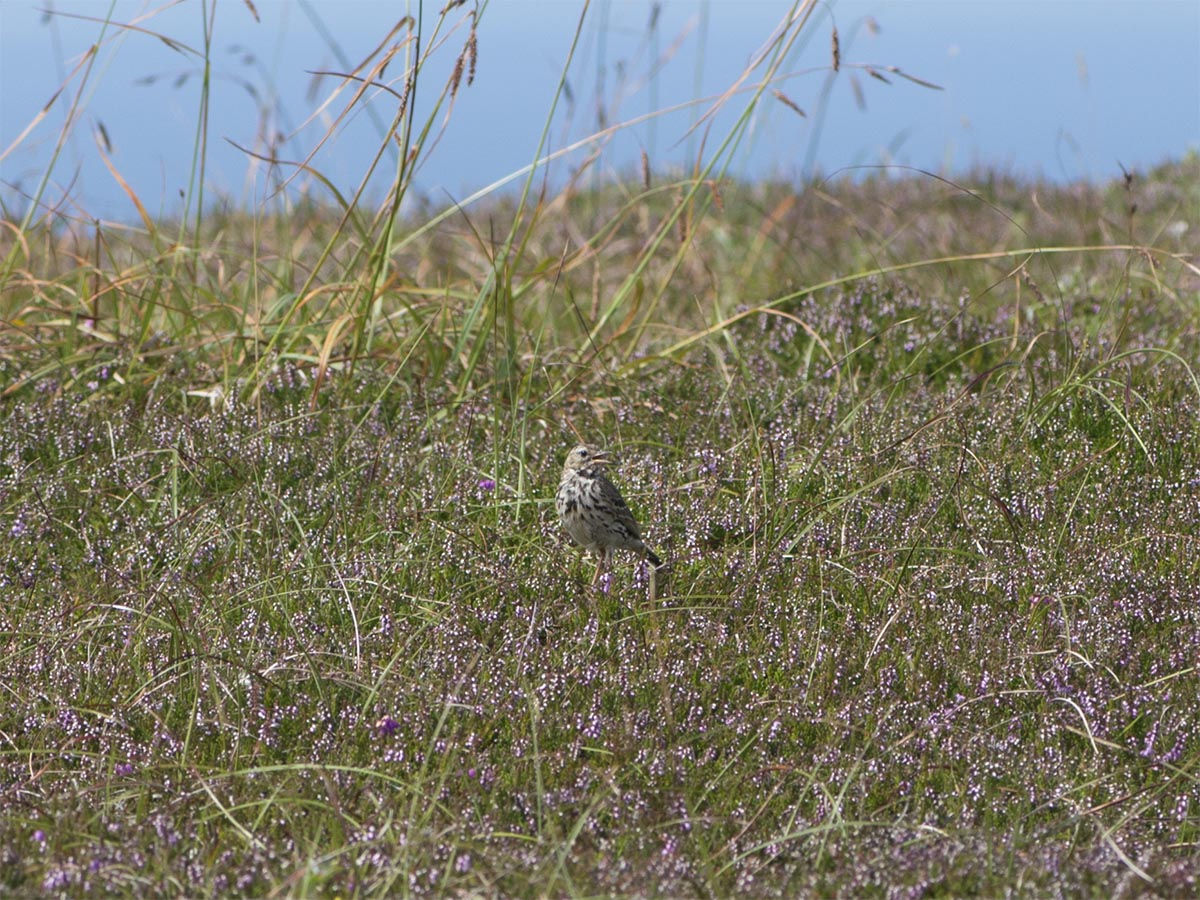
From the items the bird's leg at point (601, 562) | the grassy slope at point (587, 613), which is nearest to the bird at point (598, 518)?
the bird's leg at point (601, 562)

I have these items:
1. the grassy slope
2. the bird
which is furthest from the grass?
the bird

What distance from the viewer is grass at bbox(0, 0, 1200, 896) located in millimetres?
3404

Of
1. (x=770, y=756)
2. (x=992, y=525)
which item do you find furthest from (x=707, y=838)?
(x=992, y=525)

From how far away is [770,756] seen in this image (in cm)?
382

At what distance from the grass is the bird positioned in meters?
0.14

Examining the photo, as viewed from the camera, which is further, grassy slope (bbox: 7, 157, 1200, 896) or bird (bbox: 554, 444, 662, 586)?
bird (bbox: 554, 444, 662, 586)

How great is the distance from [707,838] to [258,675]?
129cm

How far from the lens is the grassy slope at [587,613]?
3.41 metres

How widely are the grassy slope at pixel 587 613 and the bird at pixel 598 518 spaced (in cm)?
11

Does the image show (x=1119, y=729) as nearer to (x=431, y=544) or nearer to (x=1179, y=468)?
(x=1179, y=468)

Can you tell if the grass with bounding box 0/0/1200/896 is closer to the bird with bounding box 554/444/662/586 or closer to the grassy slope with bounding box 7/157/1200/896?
the grassy slope with bounding box 7/157/1200/896

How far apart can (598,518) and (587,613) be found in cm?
37

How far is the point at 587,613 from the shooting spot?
14.8 feet

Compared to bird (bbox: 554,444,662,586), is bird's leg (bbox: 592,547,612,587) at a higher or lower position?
lower
